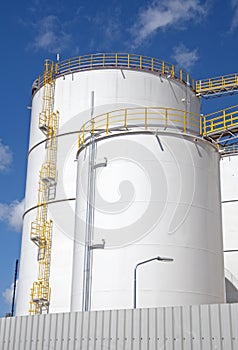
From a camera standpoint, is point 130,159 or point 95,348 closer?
point 95,348

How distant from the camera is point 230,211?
24.6 m

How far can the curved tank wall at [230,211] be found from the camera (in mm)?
23797

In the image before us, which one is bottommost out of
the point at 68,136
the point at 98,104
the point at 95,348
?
the point at 95,348

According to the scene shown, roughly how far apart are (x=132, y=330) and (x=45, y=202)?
1330 cm

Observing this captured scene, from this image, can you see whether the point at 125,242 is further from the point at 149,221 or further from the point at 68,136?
the point at 68,136

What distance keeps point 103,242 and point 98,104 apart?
8.58 meters

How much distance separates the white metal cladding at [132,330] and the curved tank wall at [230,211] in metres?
13.6

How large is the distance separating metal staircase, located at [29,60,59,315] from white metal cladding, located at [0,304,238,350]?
8751 mm

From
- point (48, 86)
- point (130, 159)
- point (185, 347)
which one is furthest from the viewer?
point (48, 86)

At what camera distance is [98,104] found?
23172 mm

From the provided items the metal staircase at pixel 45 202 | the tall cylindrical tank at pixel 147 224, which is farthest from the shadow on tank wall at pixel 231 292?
the metal staircase at pixel 45 202

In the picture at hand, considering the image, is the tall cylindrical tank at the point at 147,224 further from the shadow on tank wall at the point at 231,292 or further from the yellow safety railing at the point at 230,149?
the yellow safety railing at the point at 230,149

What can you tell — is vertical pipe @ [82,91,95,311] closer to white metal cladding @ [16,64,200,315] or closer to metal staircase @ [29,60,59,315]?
white metal cladding @ [16,64,200,315]

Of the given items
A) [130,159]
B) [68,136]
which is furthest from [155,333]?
[68,136]
